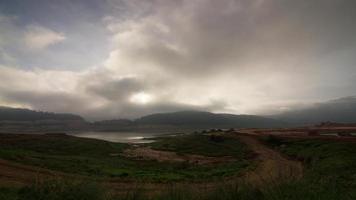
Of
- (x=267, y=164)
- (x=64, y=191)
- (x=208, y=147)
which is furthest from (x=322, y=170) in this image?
(x=208, y=147)

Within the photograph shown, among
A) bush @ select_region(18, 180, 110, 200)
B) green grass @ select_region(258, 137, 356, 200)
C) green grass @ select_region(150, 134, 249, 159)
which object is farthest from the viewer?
green grass @ select_region(150, 134, 249, 159)

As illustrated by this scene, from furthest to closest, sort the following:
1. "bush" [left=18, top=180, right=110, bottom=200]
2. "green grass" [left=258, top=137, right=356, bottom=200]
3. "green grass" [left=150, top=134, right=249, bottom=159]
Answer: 1. "green grass" [left=150, top=134, right=249, bottom=159]
2. "bush" [left=18, top=180, right=110, bottom=200]
3. "green grass" [left=258, top=137, right=356, bottom=200]

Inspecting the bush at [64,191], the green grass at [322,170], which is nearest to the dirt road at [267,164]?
the green grass at [322,170]

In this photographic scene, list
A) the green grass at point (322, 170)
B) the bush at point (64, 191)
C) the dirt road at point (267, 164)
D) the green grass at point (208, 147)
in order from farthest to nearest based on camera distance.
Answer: the green grass at point (208, 147), the dirt road at point (267, 164), the bush at point (64, 191), the green grass at point (322, 170)

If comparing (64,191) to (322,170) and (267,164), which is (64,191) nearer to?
(322,170)

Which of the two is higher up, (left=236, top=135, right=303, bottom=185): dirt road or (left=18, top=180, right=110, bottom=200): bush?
(left=18, top=180, right=110, bottom=200): bush

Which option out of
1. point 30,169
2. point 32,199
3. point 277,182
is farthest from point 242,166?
point 32,199

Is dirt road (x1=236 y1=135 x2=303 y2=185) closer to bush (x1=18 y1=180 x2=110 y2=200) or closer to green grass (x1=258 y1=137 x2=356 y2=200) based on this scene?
green grass (x1=258 y1=137 x2=356 y2=200)

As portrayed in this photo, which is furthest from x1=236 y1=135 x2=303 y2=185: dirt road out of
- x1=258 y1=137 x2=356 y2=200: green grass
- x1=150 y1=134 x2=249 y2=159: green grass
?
x1=150 y1=134 x2=249 y2=159: green grass

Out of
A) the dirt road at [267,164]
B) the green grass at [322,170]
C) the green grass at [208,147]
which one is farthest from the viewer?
the green grass at [208,147]

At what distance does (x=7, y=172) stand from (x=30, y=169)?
9.01 ft

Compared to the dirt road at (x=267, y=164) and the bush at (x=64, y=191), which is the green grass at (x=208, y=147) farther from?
the bush at (x=64, y=191)

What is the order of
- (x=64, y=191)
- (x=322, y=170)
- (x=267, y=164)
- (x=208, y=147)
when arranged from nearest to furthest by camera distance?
(x=64, y=191)
(x=322, y=170)
(x=267, y=164)
(x=208, y=147)

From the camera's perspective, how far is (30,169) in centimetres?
2891
